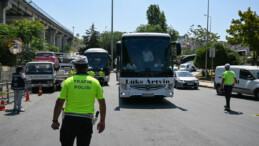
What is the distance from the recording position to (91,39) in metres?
88.4

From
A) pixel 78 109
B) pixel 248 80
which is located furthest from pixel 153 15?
pixel 78 109

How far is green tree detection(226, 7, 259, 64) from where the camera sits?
30.6 metres

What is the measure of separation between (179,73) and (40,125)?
57.6 ft

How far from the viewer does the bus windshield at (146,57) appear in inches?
512

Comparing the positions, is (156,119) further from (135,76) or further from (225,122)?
(135,76)

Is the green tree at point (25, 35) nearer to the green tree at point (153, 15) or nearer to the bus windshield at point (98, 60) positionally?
the bus windshield at point (98, 60)

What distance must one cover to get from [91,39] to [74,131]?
8598 centimetres

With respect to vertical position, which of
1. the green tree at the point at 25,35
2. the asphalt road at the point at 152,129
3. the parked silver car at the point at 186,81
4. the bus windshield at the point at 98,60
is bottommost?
the asphalt road at the point at 152,129

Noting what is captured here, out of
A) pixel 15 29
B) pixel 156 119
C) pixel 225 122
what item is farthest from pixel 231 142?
pixel 15 29

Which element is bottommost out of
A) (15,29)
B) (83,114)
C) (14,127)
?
(14,127)

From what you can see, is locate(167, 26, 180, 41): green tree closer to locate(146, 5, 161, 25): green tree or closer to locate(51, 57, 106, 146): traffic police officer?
locate(146, 5, 161, 25): green tree

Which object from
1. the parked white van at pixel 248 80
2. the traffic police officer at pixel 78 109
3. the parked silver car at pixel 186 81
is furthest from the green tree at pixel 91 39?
the traffic police officer at pixel 78 109

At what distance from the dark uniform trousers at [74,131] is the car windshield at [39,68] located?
1577 cm

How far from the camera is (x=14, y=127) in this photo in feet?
26.4
